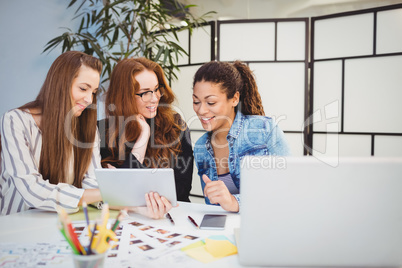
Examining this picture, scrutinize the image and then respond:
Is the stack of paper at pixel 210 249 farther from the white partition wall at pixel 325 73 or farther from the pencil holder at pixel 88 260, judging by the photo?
the white partition wall at pixel 325 73

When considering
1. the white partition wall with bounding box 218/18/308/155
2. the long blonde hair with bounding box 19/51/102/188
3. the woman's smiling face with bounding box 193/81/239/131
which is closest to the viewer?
the long blonde hair with bounding box 19/51/102/188

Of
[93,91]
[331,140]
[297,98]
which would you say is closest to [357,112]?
[331,140]

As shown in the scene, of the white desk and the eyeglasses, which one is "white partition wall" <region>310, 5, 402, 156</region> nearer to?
the eyeglasses

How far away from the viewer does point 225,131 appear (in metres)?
1.93

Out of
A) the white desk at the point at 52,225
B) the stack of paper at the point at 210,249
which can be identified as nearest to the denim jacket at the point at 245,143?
the white desk at the point at 52,225

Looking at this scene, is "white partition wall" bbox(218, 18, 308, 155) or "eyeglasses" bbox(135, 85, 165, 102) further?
"white partition wall" bbox(218, 18, 308, 155)

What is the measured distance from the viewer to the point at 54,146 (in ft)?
4.62

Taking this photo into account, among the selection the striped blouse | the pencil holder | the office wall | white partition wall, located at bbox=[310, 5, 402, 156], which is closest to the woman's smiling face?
the striped blouse

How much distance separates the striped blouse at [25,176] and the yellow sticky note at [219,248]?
62cm

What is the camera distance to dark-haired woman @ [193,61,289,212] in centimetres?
179

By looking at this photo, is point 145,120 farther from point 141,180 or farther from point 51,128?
point 141,180

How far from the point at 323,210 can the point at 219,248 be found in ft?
1.08

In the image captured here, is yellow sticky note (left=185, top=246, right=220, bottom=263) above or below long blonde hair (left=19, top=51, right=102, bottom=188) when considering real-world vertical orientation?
below

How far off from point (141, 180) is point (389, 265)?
75 cm
